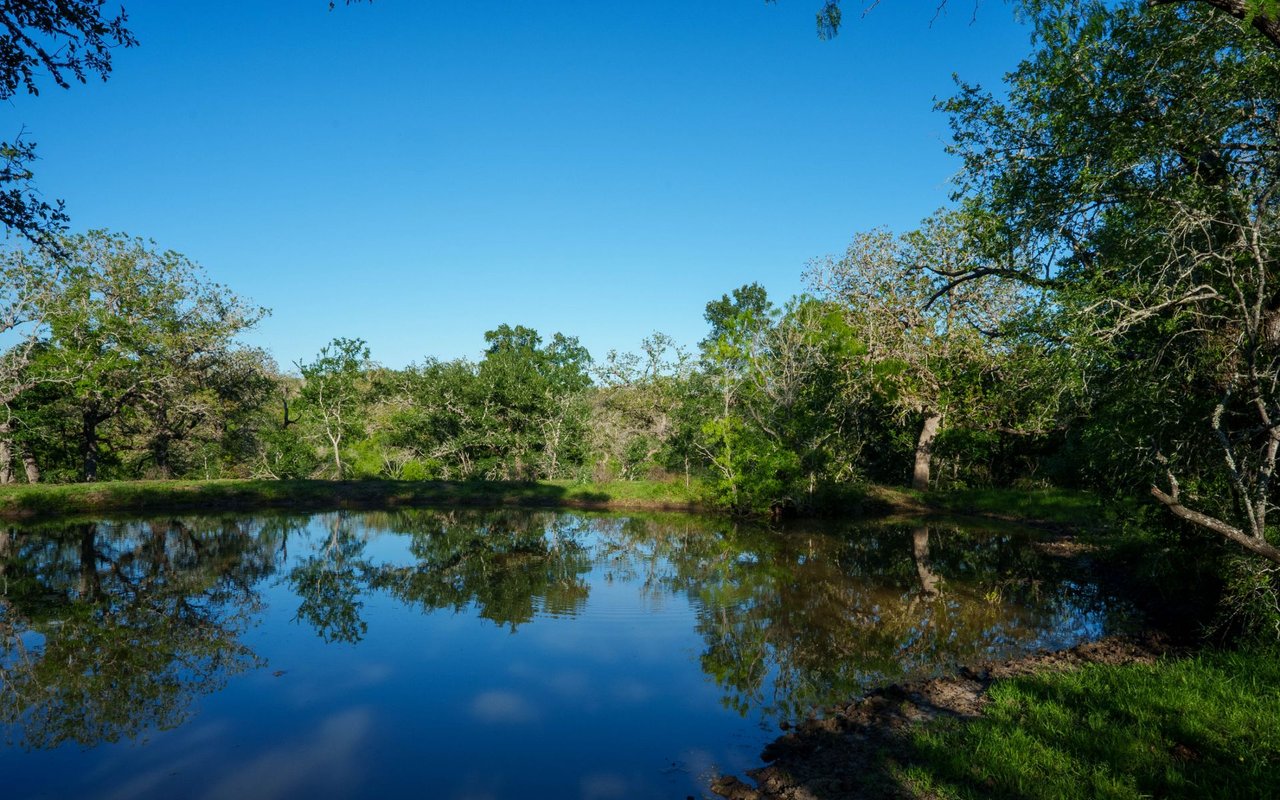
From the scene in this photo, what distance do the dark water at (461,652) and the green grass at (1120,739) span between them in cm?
181

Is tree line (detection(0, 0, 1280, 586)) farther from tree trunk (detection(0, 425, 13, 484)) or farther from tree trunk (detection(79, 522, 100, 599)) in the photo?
tree trunk (detection(79, 522, 100, 599))

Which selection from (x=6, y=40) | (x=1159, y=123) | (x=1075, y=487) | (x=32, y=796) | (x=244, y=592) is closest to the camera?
(x=32, y=796)

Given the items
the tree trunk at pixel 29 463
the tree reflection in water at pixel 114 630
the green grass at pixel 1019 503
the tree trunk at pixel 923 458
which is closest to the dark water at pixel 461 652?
the tree reflection in water at pixel 114 630

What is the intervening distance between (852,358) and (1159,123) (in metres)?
7.25

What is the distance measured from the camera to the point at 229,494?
1070 inches

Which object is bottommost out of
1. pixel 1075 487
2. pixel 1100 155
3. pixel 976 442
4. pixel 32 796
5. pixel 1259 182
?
pixel 32 796

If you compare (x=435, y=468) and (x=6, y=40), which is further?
(x=435, y=468)

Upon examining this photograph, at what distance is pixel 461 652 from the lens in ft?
31.6

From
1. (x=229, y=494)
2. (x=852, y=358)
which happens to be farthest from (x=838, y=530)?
(x=229, y=494)

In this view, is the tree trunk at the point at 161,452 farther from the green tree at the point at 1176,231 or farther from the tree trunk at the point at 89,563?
the green tree at the point at 1176,231

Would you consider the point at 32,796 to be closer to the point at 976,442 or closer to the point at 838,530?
the point at 838,530

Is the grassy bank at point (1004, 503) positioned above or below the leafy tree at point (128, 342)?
below

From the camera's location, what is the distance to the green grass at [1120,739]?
471 centimetres

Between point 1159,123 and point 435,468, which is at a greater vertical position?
point 1159,123
